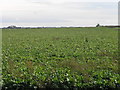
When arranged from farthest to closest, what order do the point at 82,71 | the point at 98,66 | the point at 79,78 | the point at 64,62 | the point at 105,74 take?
the point at 64,62, the point at 98,66, the point at 82,71, the point at 105,74, the point at 79,78

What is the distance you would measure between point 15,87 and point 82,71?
3.63m

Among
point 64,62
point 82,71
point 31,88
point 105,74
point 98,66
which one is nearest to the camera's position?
point 31,88

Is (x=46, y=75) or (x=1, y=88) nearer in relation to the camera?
(x=1, y=88)

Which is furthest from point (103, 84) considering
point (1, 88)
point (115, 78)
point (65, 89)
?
point (1, 88)

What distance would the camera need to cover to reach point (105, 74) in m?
9.72

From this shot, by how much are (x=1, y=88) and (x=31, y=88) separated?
1288 millimetres

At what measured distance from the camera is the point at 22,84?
8.56m

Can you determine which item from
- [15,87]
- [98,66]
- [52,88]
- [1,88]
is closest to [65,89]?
[52,88]

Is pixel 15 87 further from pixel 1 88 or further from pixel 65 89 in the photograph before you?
pixel 65 89

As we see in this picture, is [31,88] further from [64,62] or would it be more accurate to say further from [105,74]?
[64,62]

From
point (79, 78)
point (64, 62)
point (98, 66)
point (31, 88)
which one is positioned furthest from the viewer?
point (64, 62)

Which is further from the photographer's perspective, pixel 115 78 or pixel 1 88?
pixel 115 78

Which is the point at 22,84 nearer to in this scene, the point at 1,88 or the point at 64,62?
the point at 1,88

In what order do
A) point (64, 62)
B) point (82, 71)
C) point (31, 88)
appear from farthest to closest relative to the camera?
point (64, 62), point (82, 71), point (31, 88)
